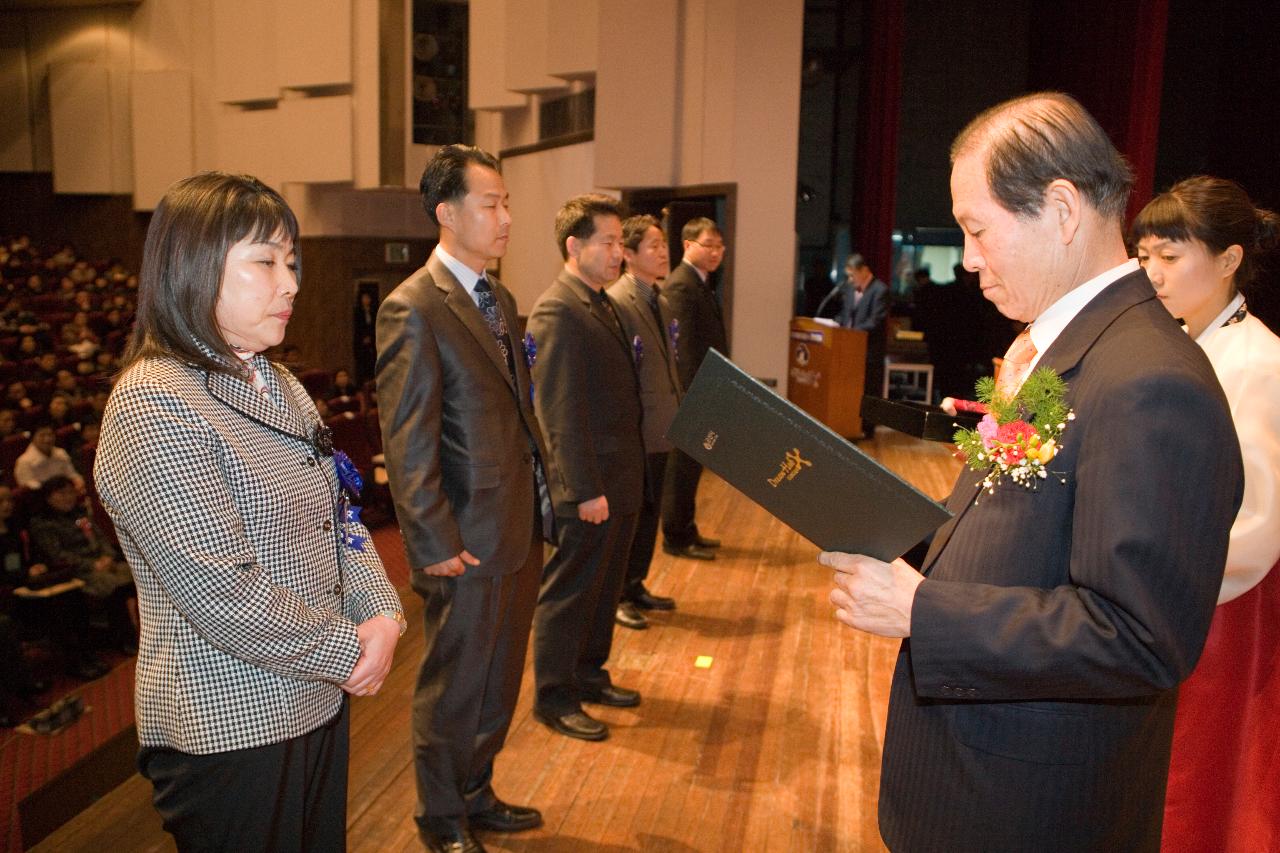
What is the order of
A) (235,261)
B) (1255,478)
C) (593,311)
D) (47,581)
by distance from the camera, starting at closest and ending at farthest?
(235,261) < (1255,478) < (593,311) < (47,581)

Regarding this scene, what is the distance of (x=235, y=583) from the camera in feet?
4.17

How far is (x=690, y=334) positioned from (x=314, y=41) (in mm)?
8643

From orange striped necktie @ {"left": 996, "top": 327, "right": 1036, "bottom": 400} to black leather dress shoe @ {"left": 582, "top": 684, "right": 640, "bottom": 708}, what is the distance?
2230 millimetres

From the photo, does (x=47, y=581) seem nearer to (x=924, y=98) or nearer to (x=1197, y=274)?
(x=1197, y=274)

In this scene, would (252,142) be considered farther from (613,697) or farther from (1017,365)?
(1017,365)

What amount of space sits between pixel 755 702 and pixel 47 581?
3.17 meters

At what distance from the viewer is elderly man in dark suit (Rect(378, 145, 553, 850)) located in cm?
221

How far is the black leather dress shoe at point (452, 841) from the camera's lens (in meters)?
2.35

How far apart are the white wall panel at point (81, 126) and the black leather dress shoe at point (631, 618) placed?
510 inches

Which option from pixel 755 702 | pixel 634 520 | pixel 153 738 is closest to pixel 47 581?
pixel 634 520

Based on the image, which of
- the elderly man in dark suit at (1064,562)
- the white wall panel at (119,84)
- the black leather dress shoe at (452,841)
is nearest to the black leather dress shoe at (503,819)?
the black leather dress shoe at (452,841)

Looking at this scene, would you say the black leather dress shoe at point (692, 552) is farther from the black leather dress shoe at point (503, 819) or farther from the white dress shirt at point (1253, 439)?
the white dress shirt at point (1253, 439)

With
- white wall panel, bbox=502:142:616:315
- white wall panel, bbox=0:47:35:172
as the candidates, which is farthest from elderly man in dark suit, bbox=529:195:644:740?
white wall panel, bbox=0:47:35:172

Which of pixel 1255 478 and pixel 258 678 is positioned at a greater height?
pixel 1255 478
